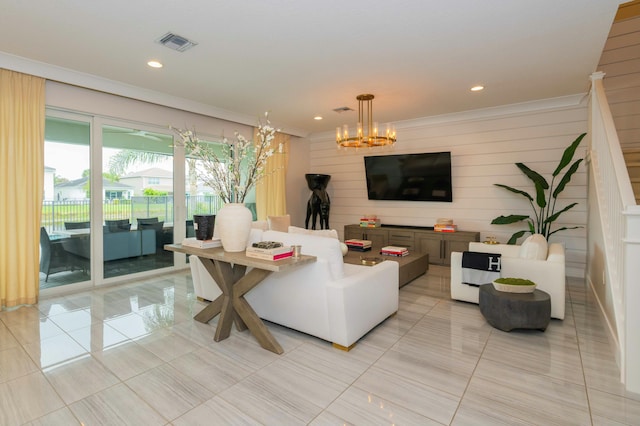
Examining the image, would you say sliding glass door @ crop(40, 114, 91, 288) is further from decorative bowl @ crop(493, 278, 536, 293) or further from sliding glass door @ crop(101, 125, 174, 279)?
decorative bowl @ crop(493, 278, 536, 293)

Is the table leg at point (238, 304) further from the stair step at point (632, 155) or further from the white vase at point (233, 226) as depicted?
the stair step at point (632, 155)

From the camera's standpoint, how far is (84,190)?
4.28 metres

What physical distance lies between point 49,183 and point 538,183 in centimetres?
636

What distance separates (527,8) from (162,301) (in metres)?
4.44

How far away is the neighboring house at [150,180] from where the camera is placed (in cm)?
474

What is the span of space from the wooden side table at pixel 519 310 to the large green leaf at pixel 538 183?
6.95ft

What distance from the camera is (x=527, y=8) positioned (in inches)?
100

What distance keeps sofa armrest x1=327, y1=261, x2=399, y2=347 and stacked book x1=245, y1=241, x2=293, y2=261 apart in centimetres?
42

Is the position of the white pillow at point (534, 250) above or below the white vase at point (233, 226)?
below

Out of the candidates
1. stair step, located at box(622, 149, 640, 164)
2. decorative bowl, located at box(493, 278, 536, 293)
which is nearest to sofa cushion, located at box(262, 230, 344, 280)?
decorative bowl, located at box(493, 278, 536, 293)

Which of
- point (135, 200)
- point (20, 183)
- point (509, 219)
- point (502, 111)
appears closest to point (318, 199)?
point (135, 200)

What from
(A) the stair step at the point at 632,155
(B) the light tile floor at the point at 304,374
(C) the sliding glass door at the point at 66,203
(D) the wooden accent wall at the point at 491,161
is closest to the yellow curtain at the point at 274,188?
(D) the wooden accent wall at the point at 491,161

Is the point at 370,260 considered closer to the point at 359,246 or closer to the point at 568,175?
the point at 359,246

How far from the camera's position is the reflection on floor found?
4.12 metres
